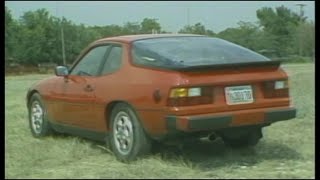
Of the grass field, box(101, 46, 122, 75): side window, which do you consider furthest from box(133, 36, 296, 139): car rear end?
the grass field

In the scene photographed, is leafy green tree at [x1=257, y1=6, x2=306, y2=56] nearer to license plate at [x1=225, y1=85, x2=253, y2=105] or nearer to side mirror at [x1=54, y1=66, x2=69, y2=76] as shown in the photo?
side mirror at [x1=54, y1=66, x2=69, y2=76]

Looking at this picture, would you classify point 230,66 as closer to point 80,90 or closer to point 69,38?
→ point 80,90

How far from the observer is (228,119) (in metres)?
6.11

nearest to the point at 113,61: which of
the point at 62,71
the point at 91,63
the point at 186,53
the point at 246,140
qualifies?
the point at 91,63

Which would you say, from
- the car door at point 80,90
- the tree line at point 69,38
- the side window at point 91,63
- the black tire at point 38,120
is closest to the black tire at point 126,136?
the car door at point 80,90

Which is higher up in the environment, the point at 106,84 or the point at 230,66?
the point at 230,66

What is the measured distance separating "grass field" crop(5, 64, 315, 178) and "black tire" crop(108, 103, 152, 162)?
102 millimetres

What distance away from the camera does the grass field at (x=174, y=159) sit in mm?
6023

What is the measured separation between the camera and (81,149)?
7.29m

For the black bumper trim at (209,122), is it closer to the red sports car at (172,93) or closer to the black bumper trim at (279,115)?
the red sports car at (172,93)

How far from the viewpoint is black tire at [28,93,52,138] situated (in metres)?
8.36

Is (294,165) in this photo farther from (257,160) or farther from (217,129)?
(217,129)

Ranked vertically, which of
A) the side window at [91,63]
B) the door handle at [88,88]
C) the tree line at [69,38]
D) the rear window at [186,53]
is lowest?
the tree line at [69,38]

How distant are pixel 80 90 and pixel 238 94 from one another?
200 centimetres
